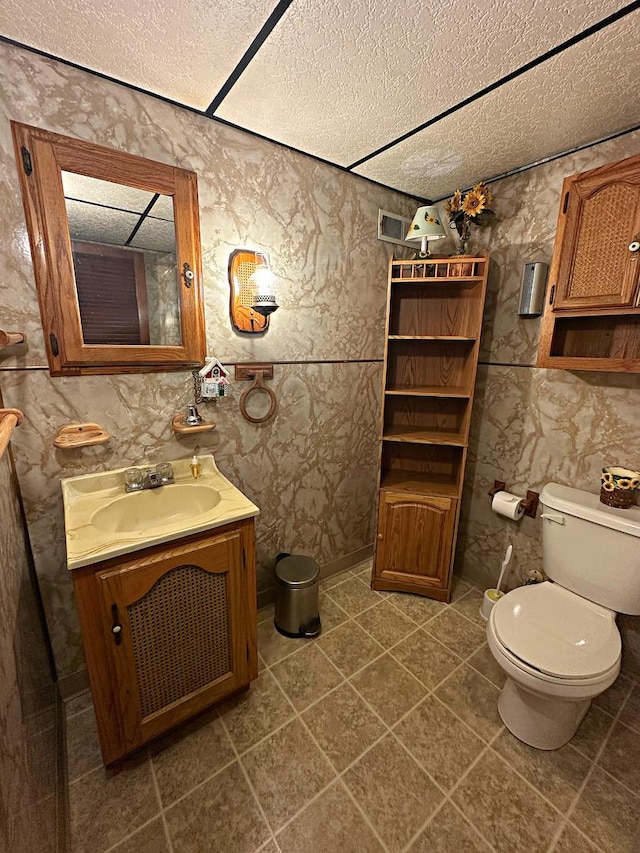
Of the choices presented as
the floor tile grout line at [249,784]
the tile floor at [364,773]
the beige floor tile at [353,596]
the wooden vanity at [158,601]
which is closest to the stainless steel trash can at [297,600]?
the tile floor at [364,773]

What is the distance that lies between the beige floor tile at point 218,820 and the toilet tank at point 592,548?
150cm

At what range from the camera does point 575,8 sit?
914mm

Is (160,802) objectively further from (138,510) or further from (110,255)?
(110,255)

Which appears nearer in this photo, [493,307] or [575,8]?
[575,8]

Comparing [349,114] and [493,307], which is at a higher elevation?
[349,114]

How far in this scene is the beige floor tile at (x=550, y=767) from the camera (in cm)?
122

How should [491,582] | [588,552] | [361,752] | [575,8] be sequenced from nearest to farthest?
[575,8] → [361,752] → [588,552] → [491,582]

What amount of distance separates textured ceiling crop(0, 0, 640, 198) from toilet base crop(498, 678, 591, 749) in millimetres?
2087

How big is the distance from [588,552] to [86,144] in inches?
97.8

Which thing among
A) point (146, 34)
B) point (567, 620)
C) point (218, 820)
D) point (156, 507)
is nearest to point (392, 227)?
point (146, 34)

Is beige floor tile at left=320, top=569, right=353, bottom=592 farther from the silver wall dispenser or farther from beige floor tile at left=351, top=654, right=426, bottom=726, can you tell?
the silver wall dispenser

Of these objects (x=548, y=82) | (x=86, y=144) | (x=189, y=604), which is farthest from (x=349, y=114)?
(x=189, y=604)

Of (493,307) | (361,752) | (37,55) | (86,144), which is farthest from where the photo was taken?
(493,307)

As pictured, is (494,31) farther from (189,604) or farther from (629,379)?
(189,604)
